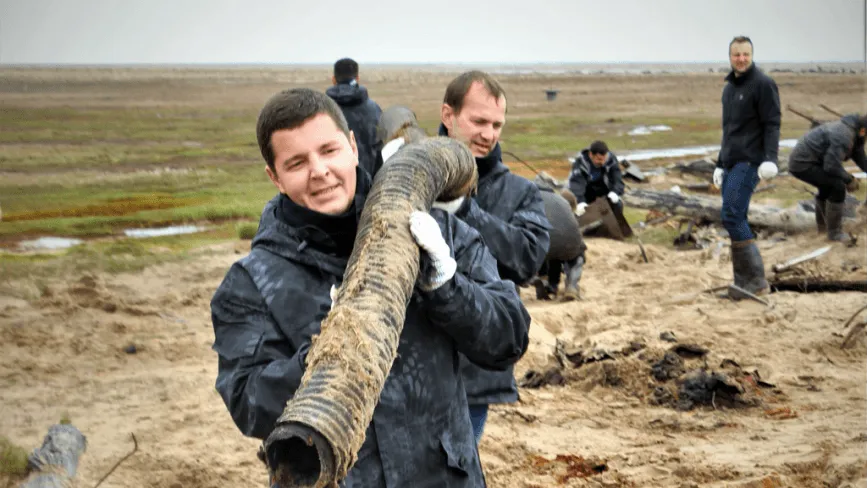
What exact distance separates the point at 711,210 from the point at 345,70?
712cm

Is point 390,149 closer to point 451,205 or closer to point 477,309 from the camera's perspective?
point 451,205

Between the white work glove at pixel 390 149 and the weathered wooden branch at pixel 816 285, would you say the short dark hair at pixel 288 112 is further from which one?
the weathered wooden branch at pixel 816 285

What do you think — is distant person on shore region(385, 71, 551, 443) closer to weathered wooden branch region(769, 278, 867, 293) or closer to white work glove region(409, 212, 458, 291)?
white work glove region(409, 212, 458, 291)

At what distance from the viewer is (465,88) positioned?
13.3 ft

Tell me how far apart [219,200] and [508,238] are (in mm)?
16456

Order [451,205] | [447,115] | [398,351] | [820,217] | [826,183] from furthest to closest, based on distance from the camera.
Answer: [820,217], [826,183], [447,115], [451,205], [398,351]

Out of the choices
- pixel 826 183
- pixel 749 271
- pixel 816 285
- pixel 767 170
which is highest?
pixel 767 170

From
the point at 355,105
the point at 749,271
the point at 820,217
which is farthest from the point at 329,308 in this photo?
the point at 820,217

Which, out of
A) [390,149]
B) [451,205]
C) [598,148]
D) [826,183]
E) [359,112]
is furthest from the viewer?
[598,148]

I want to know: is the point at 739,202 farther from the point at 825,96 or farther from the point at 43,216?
the point at 825,96

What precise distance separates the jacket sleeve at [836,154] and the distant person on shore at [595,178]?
2605 mm

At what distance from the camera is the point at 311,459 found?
76.1 inches

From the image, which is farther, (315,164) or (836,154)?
(836,154)

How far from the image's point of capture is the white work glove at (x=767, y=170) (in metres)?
8.68
